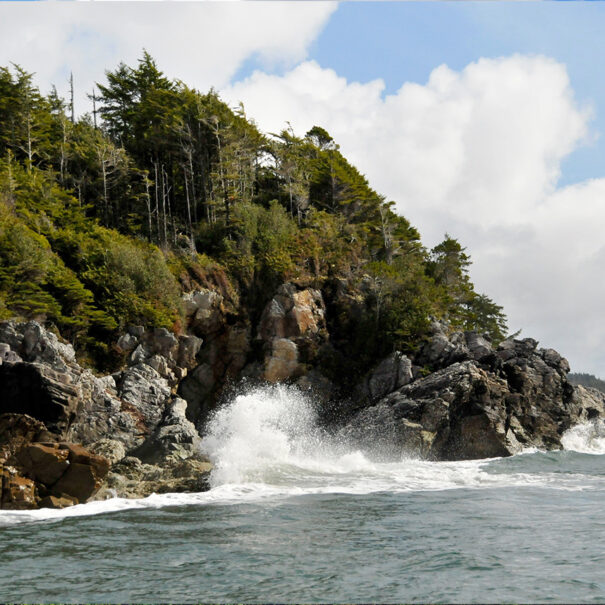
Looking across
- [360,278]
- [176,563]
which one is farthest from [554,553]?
[360,278]

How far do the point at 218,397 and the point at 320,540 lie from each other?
24.6 metres

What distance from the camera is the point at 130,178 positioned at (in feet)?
163

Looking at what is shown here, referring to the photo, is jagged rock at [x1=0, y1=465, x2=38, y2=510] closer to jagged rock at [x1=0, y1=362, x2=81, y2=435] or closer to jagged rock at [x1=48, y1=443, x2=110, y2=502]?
jagged rock at [x1=48, y1=443, x2=110, y2=502]

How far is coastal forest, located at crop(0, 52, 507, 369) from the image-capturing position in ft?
112

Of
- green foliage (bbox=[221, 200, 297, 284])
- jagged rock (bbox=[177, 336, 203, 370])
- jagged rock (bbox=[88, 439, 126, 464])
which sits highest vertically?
green foliage (bbox=[221, 200, 297, 284])

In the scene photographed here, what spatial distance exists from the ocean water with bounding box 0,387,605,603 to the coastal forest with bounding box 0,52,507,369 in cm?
1373

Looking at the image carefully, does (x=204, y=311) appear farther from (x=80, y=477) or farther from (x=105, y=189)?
(x=80, y=477)

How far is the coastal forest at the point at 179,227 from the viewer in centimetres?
3403

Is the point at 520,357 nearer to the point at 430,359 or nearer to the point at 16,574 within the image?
the point at 430,359

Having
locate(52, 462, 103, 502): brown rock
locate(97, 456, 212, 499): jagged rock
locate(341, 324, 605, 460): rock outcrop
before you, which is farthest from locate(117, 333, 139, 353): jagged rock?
locate(52, 462, 103, 502): brown rock

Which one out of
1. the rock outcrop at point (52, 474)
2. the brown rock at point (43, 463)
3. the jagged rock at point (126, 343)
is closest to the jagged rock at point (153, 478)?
the rock outcrop at point (52, 474)

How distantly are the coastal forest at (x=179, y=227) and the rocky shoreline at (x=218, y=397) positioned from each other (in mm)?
1886

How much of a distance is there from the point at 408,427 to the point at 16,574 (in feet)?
73.9

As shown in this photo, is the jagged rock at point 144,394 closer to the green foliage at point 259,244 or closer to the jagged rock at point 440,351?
the green foliage at point 259,244
